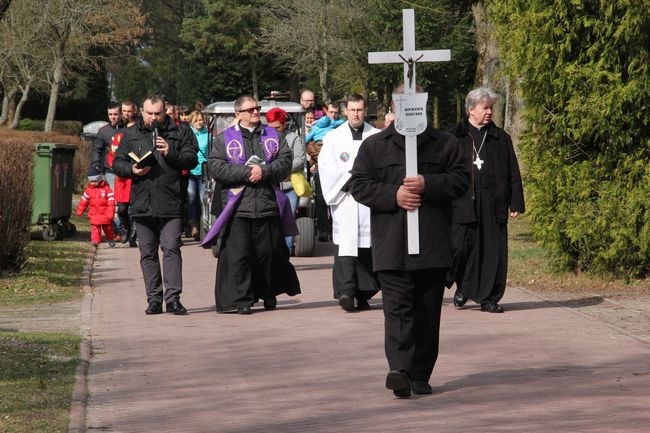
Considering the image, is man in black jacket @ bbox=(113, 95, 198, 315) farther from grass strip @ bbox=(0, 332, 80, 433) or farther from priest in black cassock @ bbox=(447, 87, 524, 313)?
priest in black cassock @ bbox=(447, 87, 524, 313)

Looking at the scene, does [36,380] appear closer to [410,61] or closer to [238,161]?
[410,61]

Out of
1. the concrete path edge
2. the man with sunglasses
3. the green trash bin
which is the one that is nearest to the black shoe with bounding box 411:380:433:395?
the concrete path edge

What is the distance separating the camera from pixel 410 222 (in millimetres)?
8125

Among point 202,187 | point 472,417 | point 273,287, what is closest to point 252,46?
point 202,187

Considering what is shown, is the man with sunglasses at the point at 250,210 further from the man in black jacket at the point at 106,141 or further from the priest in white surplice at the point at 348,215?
the man in black jacket at the point at 106,141

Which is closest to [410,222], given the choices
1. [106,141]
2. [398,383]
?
[398,383]

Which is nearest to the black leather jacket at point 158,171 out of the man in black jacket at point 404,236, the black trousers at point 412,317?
the man in black jacket at point 404,236

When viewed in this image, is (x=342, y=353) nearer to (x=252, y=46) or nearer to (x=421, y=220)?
(x=421, y=220)

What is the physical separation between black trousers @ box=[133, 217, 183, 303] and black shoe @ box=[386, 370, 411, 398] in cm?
448

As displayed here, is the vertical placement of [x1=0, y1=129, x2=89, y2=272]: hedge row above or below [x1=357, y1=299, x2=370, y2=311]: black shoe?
above

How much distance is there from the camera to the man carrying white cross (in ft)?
26.7

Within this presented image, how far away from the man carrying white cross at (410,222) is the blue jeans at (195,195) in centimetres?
1229

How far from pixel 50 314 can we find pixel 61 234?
334 inches

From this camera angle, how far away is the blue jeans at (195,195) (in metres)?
20.5
